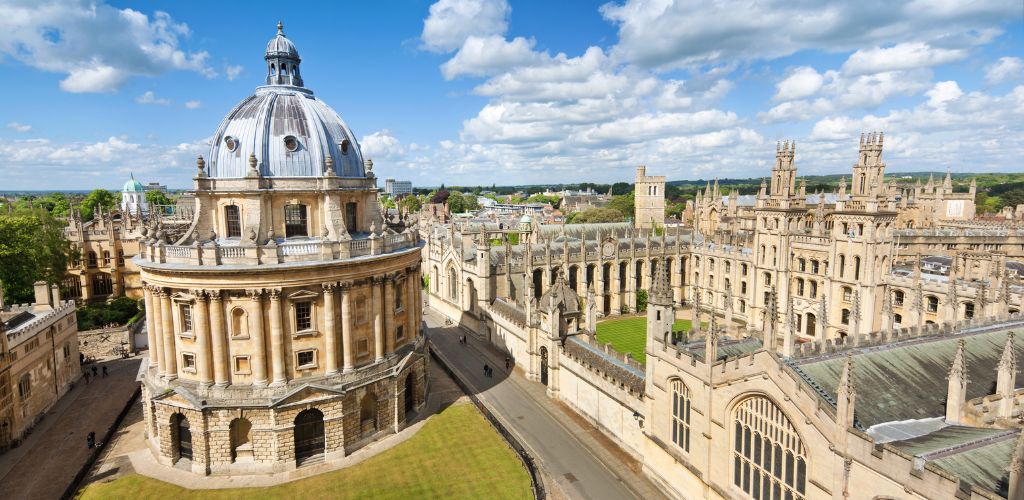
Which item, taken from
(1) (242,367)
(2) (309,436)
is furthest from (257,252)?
(2) (309,436)

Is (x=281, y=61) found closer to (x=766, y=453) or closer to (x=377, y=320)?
(x=377, y=320)

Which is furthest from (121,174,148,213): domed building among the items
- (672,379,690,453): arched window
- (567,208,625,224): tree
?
(672,379,690,453): arched window

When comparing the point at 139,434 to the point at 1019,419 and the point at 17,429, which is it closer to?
the point at 17,429

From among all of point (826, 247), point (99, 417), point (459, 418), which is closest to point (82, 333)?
point (99, 417)

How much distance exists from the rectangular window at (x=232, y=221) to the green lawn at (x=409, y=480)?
13547 millimetres

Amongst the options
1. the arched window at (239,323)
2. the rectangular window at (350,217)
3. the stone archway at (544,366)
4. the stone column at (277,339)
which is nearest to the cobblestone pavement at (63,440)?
the arched window at (239,323)

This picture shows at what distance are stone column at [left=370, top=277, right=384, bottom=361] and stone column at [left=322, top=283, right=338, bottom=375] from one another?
2.54 meters

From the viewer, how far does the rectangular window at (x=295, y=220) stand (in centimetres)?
3153

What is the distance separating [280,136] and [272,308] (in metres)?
9.99

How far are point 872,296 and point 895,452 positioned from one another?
3381 cm

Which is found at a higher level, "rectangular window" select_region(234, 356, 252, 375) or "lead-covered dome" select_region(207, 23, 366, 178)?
"lead-covered dome" select_region(207, 23, 366, 178)

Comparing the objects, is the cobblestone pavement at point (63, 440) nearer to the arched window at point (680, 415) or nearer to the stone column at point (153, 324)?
the stone column at point (153, 324)

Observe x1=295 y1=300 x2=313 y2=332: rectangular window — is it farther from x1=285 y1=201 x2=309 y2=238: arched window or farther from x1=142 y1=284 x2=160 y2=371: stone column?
x1=142 y1=284 x2=160 y2=371: stone column

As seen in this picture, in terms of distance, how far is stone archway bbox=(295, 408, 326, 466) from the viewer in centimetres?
2911
